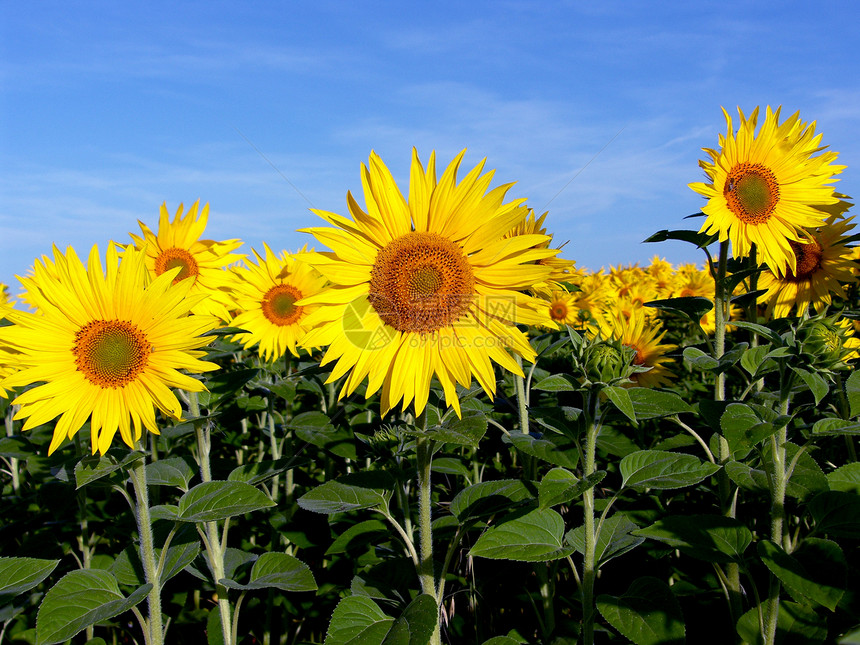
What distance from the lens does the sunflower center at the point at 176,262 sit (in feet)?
13.3

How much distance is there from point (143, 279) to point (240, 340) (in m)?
2.19

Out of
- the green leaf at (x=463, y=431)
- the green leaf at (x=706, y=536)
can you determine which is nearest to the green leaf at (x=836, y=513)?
the green leaf at (x=706, y=536)

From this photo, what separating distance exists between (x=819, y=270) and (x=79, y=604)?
461 centimetres

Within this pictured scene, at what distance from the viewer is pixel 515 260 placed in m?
2.43

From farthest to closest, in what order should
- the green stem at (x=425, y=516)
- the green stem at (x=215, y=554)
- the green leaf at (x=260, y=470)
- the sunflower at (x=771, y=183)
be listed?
the sunflower at (x=771, y=183) → the green leaf at (x=260, y=470) → the green stem at (x=215, y=554) → the green stem at (x=425, y=516)

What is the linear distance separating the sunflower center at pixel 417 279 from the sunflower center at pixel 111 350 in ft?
3.27

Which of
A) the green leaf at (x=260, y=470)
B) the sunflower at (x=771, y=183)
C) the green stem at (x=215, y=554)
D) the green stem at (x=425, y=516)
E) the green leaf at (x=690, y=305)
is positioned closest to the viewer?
the green stem at (x=425, y=516)

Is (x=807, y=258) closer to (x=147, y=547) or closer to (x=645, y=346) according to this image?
(x=645, y=346)

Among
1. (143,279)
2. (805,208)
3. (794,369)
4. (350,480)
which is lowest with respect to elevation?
(350,480)

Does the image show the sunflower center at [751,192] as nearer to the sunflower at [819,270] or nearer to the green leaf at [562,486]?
the sunflower at [819,270]

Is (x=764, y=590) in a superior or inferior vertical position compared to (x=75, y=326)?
inferior

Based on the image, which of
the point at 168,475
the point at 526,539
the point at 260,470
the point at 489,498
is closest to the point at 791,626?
the point at 526,539

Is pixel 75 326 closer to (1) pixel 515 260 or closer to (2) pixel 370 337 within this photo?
(2) pixel 370 337

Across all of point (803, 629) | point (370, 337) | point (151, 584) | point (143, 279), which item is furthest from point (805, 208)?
point (151, 584)
